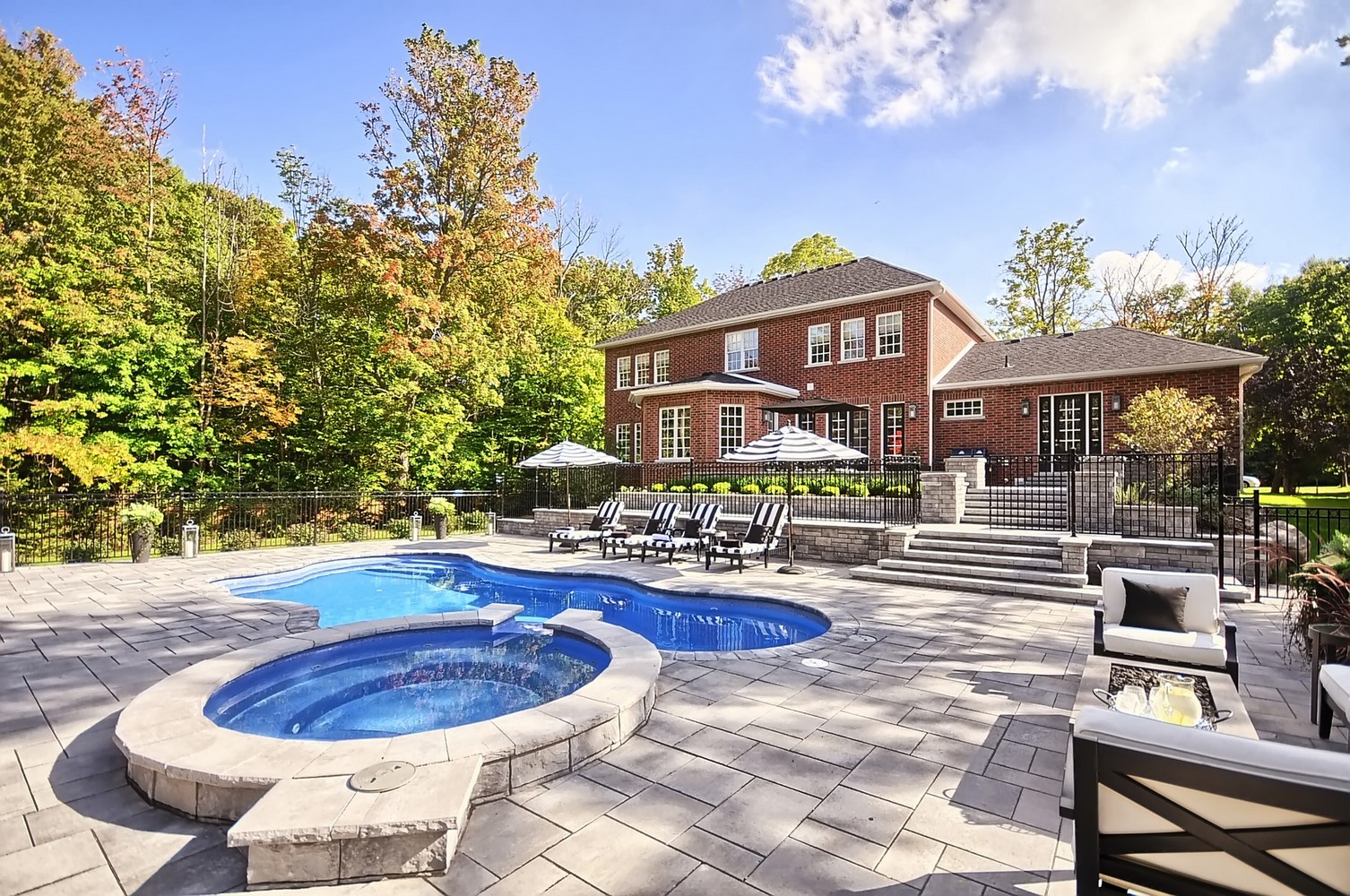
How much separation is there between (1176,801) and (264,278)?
22.7 meters

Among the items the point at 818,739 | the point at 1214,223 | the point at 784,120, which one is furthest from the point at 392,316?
the point at 1214,223

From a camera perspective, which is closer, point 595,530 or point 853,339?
point 595,530

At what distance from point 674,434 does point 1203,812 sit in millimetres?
18466

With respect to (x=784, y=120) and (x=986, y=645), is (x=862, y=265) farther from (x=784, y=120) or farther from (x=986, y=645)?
(x=986, y=645)

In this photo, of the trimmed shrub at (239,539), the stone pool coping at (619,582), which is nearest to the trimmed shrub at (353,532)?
the trimmed shrub at (239,539)

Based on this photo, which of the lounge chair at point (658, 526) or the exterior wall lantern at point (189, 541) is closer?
the exterior wall lantern at point (189, 541)

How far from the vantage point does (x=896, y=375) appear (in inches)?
720

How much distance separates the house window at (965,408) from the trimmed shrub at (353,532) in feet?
57.7

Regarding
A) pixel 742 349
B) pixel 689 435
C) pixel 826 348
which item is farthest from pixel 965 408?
pixel 689 435

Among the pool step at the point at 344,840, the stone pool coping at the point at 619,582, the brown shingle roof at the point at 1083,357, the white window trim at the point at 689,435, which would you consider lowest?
the stone pool coping at the point at 619,582

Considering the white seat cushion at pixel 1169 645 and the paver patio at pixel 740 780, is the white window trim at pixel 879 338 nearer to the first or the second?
the paver patio at pixel 740 780

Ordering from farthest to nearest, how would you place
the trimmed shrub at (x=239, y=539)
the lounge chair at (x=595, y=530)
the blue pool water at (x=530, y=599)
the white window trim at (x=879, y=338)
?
1. the white window trim at (x=879, y=338)
2. the trimmed shrub at (x=239, y=539)
3. the lounge chair at (x=595, y=530)
4. the blue pool water at (x=530, y=599)

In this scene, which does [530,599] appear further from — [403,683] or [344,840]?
[344,840]

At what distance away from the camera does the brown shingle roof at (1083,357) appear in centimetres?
1502
